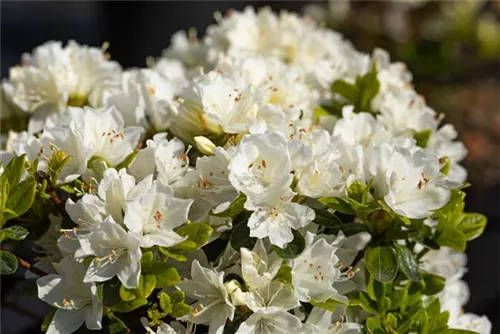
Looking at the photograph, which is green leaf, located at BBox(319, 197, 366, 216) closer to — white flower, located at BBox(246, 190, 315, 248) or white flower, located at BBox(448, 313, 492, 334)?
white flower, located at BBox(246, 190, 315, 248)

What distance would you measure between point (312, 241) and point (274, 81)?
1.09 feet

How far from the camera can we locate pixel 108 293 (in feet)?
2.78

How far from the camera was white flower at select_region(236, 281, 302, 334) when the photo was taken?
0.84m

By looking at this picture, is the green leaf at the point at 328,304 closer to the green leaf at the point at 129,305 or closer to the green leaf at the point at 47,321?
the green leaf at the point at 129,305

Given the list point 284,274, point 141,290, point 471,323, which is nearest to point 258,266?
point 284,274

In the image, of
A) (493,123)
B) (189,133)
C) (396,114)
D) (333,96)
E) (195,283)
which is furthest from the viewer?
(493,123)

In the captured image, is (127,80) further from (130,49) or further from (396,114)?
(130,49)

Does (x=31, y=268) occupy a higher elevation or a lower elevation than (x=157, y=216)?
lower

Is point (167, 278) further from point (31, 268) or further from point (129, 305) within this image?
point (31, 268)

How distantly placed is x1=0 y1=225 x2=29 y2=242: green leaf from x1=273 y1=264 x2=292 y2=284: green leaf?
0.96ft

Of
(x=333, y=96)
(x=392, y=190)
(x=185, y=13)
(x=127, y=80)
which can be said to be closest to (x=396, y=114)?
(x=333, y=96)

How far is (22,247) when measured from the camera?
3.97 feet

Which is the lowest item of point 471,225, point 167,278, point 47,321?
point 47,321

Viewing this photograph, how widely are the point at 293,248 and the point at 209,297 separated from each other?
4.3 inches
